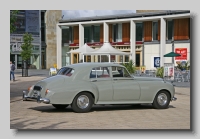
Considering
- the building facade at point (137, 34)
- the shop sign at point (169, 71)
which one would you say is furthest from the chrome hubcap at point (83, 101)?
the building facade at point (137, 34)

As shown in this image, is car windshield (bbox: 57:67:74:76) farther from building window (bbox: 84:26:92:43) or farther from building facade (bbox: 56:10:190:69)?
building window (bbox: 84:26:92:43)

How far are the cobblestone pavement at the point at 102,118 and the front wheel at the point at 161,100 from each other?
0.21m

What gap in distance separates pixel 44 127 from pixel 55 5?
2.80 meters

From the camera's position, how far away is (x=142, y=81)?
517 inches

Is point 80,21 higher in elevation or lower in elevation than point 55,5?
higher

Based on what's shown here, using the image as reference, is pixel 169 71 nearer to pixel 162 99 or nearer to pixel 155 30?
pixel 162 99

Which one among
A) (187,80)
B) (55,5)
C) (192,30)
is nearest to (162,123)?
(192,30)

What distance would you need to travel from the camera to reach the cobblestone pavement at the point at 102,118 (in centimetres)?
973

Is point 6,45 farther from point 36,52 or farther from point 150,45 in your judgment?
point 36,52

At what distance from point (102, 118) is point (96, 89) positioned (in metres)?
1.37

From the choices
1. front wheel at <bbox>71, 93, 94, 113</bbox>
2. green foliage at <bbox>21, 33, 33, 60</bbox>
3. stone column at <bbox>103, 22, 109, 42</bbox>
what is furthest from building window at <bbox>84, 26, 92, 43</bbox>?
front wheel at <bbox>71, 93, 94, 113</bbox>

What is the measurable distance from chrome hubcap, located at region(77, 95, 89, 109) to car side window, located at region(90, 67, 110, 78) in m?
0.77

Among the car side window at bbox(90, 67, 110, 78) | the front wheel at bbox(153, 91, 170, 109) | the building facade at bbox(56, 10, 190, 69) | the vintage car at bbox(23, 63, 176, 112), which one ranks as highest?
the building facade at bbox(56, 10, 190, 69)

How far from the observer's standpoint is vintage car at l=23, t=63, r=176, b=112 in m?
11.9
